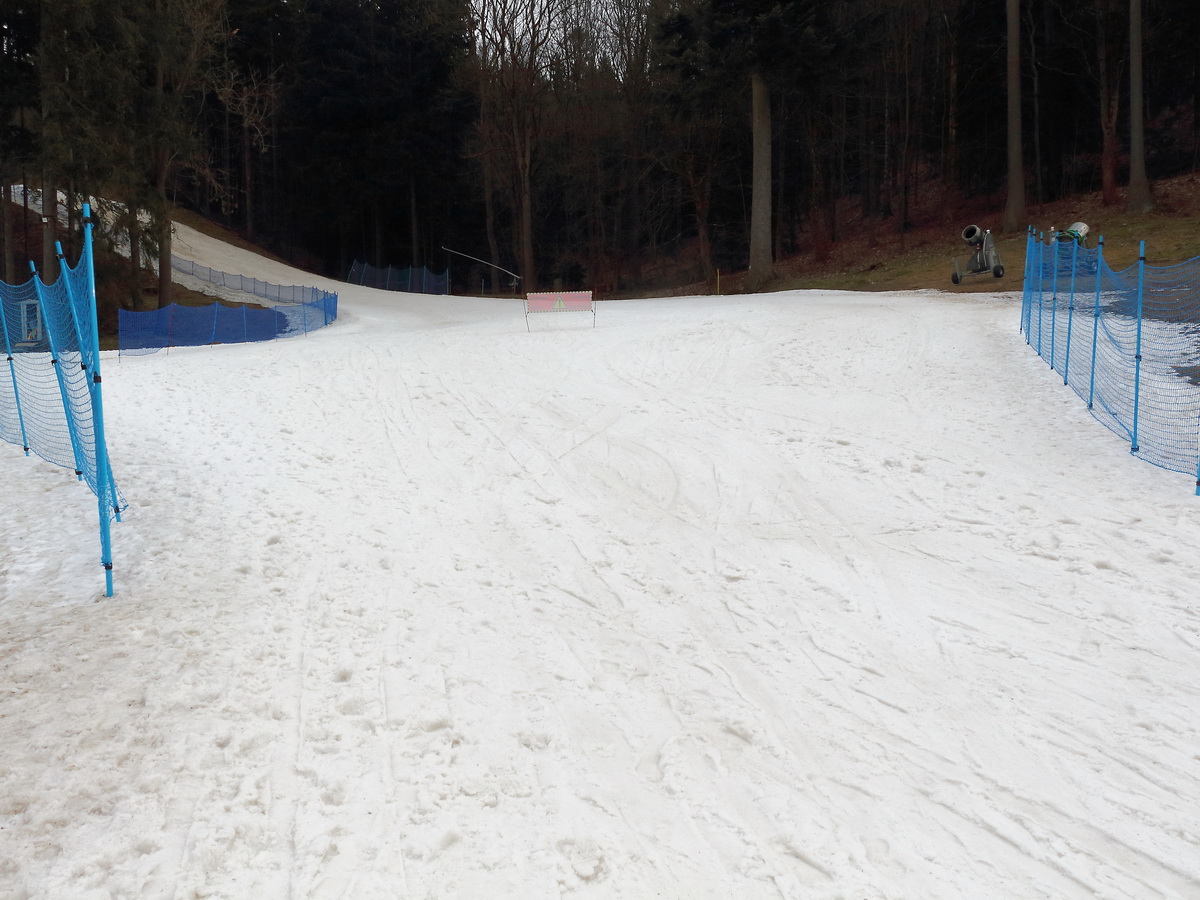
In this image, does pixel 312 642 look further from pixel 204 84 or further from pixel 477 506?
pixel 204 84

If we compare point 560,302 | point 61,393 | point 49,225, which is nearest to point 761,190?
point 560,302

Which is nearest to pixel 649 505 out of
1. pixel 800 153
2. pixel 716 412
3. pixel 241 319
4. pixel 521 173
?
pixel 716 412

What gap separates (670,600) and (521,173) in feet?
110

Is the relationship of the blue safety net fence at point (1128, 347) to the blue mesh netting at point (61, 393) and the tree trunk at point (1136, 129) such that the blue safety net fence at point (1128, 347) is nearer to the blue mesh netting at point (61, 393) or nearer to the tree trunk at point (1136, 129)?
the blue mesh netting at point (61, 393)

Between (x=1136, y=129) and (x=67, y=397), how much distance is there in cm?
2889

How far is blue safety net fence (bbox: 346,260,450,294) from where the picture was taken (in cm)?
4362

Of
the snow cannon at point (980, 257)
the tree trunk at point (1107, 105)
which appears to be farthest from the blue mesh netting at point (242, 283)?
the tree trunk at point (1107, 105)

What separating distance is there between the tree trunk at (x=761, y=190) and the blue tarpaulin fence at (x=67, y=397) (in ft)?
67.1

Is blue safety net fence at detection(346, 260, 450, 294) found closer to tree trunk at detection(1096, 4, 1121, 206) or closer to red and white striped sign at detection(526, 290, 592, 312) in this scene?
red and white striped sign at detection(526, 290, 592, 312)

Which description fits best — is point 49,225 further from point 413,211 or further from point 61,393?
point 413,211

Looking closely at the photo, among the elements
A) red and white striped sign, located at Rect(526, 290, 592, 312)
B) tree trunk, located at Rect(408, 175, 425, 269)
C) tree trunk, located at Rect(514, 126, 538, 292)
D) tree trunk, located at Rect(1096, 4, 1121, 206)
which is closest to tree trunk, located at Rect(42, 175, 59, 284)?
red and white striped sign, located at Rect(526, 290, 592, 312)

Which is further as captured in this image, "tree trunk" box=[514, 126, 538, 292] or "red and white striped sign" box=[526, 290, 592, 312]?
"tree trunk" box=[514, 126, 538, 292]

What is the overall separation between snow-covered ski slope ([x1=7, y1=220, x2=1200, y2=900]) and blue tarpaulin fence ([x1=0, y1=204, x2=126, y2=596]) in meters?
0.41

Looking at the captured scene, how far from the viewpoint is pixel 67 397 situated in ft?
29.8
